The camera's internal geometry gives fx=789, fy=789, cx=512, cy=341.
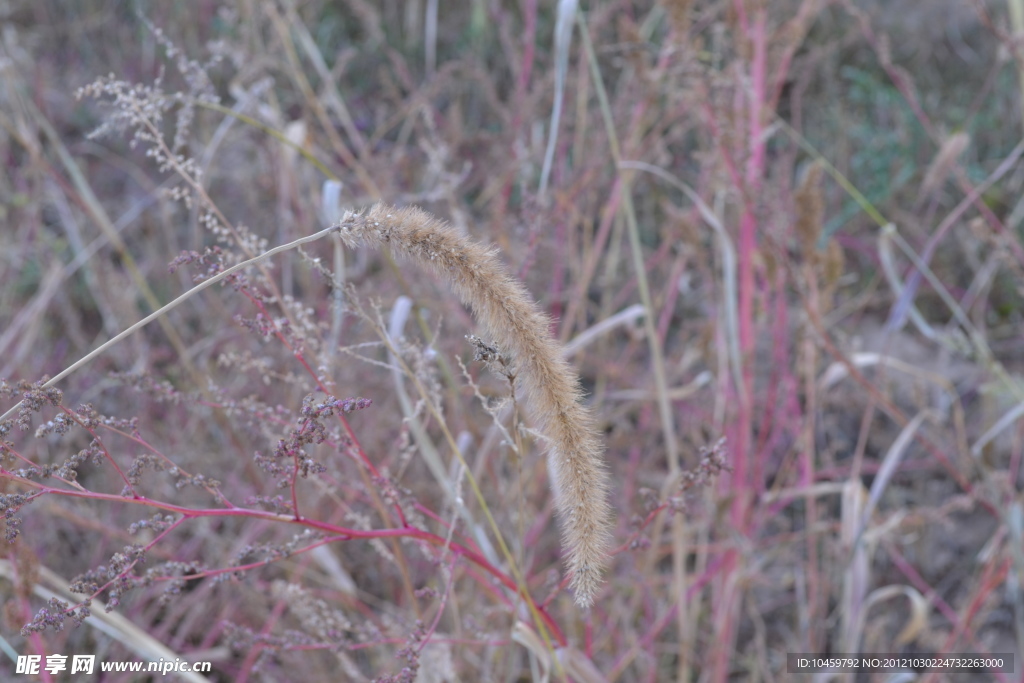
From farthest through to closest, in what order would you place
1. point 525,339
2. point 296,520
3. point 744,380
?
1. point 744,380
2. point 296,520
3. point 525,339

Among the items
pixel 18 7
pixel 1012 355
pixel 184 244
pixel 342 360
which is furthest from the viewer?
pixel 18 7

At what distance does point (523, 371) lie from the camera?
100 cm

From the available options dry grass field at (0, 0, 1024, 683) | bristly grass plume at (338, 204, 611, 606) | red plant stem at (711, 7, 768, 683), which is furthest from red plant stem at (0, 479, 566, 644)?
red plant stem at (711, 7, 768, 683)

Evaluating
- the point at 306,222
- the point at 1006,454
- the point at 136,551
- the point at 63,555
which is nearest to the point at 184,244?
the point at 306,222

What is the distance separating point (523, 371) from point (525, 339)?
0.16ft

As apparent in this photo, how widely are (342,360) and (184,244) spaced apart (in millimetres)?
2030

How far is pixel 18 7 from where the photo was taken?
4.15 m

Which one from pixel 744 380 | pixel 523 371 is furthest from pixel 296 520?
pixel 744 380

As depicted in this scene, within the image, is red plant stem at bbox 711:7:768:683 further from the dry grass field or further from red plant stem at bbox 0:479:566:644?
red plant stem at bbox 0:479:566:644

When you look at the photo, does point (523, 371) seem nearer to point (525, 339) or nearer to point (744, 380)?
point (525, 339)

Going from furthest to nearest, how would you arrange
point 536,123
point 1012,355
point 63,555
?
point 1012,355, point 536,123, point 63,555

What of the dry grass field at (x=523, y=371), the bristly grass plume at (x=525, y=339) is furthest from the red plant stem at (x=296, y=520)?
the bristly grass plume at (x=525, y=339)

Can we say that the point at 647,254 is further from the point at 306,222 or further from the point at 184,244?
the point at 184,244

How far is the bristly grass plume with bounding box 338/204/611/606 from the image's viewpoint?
94 centimetres
